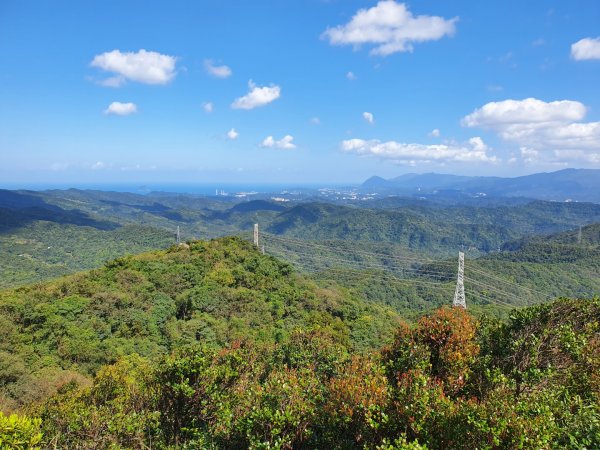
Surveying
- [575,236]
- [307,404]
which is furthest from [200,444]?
[575,236]

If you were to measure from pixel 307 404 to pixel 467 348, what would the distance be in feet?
16.1

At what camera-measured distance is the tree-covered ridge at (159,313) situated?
2612 centimetres

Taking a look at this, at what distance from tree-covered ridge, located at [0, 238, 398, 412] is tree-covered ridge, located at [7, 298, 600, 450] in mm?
13092

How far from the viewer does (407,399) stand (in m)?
7.38

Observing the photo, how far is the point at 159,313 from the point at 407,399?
31746 mm

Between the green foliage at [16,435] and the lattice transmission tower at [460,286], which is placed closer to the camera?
the green foliage at [16,435]

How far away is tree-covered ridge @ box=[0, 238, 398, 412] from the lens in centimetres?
2612

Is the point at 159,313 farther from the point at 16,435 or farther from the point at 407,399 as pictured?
the point at 407,399

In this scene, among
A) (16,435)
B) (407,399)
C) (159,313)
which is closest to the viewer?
(407,399)

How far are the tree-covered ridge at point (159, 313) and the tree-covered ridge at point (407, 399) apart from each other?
13.1 meters

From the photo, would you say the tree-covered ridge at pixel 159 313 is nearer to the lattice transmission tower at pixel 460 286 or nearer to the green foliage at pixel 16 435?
the lattice transmission tower at pixel 460 286

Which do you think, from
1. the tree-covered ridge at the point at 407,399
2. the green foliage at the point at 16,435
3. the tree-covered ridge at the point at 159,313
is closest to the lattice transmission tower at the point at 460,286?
the tree-covered ridge at the point at 159,313

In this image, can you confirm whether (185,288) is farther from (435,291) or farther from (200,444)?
(435,291)

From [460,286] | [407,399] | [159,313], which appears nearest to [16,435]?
[407,399]
